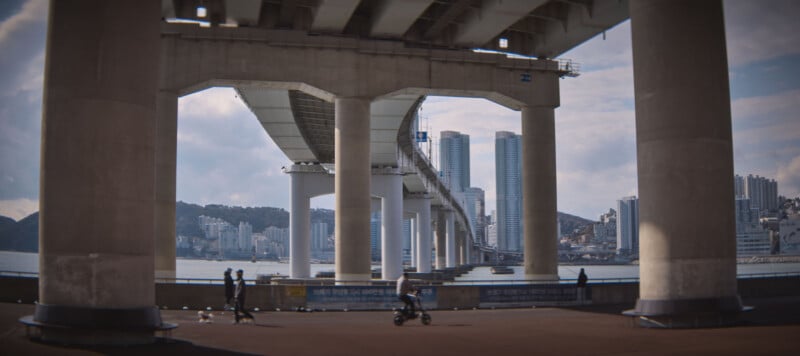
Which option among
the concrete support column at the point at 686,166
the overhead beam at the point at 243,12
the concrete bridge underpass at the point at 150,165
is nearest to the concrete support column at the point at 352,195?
the concrete bridge underpass at the point at 150,165

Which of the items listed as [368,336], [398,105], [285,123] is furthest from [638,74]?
[285,123]

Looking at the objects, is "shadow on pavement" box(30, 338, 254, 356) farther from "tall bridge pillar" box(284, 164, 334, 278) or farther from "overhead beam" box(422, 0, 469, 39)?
"tall bridge pillar" box(284, 164, 334, 278)

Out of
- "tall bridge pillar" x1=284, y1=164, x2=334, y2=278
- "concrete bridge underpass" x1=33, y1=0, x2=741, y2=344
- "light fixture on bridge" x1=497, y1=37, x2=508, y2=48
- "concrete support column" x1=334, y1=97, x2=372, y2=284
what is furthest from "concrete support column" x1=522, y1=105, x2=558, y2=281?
"tall bridge pillar" x1=284, y1=164, x2=334, y2=278

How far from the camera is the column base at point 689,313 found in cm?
2059

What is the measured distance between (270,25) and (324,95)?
173 inches

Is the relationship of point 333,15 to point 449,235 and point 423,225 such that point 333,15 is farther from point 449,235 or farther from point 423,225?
point 449,235

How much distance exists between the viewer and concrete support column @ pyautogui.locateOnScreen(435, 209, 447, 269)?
468 feet

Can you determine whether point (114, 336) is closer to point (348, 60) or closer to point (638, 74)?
point (638, 74)

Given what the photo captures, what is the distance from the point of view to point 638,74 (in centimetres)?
2219

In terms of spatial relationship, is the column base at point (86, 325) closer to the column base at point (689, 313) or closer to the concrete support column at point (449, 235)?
the column base at point (689, 313)

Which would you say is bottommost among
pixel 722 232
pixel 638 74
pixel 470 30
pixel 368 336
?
pixel 368 336

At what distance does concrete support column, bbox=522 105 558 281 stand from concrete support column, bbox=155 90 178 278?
60.2 ft

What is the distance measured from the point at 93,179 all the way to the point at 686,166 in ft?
46.5

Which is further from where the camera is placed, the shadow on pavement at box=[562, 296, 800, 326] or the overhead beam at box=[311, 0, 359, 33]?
the overhead beam at box=[311, 0, 359, 33]
